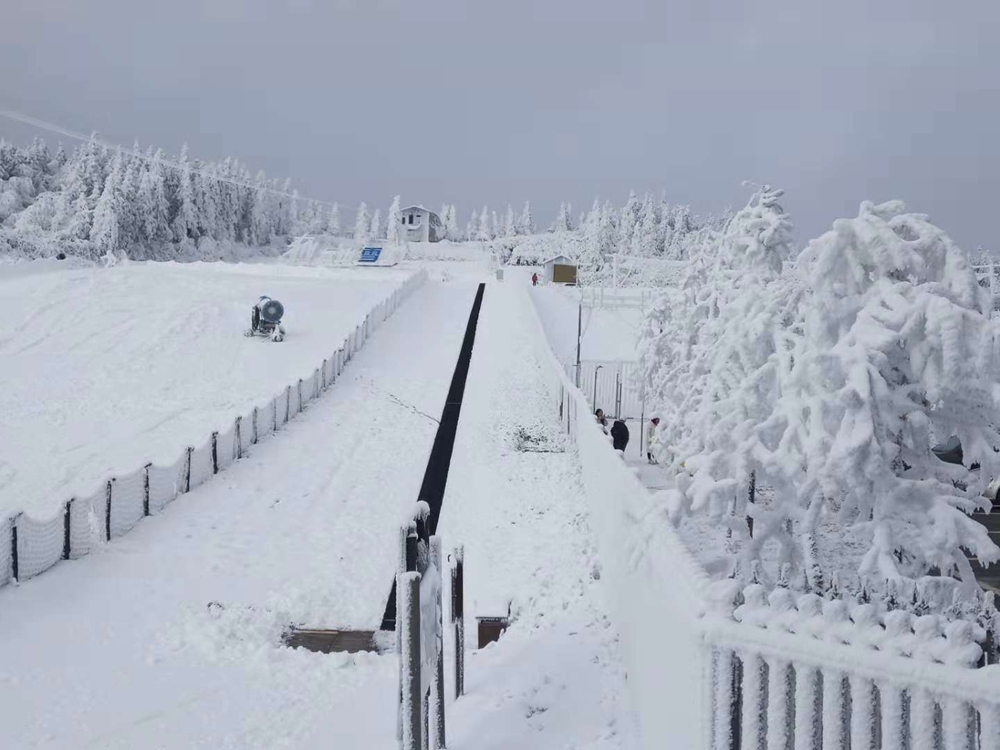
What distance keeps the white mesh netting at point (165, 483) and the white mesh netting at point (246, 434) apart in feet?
10.5

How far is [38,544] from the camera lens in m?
12.7

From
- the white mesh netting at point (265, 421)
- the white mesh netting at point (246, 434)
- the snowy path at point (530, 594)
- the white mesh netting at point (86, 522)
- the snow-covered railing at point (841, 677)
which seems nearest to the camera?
the snow-covered railing at point (841, 677)

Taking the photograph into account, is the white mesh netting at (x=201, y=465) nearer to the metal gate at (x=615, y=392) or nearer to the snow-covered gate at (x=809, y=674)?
the snow-covered gate at (x=809, y=674)

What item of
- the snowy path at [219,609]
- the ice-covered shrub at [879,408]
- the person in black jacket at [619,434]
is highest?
the ice-covered shrub at [879,408]

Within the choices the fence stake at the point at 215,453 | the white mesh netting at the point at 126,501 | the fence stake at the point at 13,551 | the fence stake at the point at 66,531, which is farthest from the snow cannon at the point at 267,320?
the fence stake at the point at 13,551

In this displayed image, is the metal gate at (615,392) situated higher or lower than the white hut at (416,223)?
lower

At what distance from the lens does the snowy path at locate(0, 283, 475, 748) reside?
868 centimetres

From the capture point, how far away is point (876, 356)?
733 cm

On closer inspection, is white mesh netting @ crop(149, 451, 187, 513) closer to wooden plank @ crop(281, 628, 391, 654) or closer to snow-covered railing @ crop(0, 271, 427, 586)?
snow-covered railing @ crop(0, 271, 427, 586)

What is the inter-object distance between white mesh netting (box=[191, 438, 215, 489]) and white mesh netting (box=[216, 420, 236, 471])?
387mm

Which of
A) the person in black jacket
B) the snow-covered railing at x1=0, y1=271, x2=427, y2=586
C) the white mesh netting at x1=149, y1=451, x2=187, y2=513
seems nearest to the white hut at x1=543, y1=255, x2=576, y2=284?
the snow-covered railing at x1=0, y1=271, x2=427, y2=586

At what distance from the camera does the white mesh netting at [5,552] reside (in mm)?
11849

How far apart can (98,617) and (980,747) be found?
10670 mm

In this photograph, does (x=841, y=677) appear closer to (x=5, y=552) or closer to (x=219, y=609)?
(x=219, y=609)
